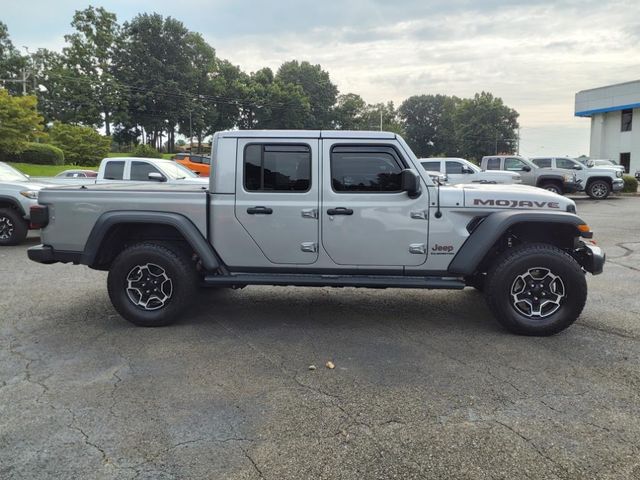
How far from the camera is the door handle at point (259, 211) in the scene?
193 inches

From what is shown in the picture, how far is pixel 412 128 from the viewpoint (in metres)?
107

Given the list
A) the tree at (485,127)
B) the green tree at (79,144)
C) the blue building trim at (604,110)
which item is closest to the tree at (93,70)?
the green tree at (79,144)

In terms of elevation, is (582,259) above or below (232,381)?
above

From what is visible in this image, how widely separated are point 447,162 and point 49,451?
1644 cm

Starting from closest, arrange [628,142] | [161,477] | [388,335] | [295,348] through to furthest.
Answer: [161,477] < [295,348] < [388,335] < [628,142]

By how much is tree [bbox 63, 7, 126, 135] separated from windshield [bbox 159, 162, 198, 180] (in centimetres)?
4787

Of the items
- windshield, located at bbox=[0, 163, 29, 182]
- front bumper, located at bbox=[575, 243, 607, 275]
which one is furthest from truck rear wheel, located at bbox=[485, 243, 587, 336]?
windshield, located at bbox=[0, 163, 29, 182]

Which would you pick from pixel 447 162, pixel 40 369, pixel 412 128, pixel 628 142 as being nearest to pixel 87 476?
pixel 40 369

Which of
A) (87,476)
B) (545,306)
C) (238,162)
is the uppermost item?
(238,162)

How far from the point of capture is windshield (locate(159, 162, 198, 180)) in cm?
1215

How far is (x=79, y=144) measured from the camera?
37531 mm

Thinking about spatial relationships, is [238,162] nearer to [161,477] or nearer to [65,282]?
[161,477]

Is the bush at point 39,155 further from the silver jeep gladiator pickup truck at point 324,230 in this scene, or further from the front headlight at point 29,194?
the silver jeep gladiator pickup truck at point 324,230

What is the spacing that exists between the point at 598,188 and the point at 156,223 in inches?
808
